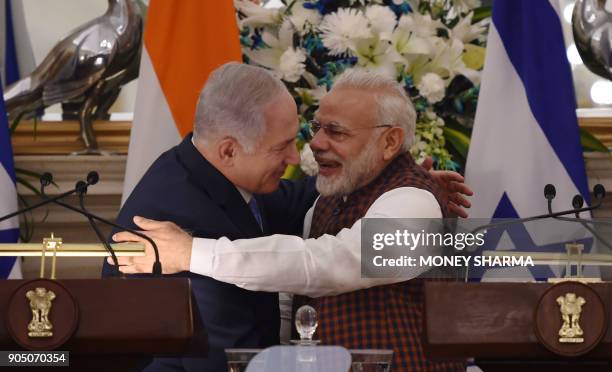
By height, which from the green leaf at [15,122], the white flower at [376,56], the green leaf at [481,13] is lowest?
the green leaf at [15,122]

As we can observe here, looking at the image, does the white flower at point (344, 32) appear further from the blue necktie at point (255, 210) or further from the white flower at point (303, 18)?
the blue necktie at point (255, 210)

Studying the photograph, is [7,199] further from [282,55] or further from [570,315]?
[570,315]

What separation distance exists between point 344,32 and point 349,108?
0.44 metres

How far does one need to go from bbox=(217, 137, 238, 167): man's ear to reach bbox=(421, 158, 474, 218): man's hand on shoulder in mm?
595

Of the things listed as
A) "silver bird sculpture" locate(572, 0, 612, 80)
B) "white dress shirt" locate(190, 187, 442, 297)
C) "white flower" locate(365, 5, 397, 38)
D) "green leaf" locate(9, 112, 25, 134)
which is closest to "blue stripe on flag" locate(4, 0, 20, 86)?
"green leaf" locate(9, 112, 25, 134)

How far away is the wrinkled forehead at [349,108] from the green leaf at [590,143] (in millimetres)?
1012

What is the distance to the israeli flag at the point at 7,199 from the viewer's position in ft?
14.0

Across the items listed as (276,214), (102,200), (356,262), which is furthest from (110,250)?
(102,200)

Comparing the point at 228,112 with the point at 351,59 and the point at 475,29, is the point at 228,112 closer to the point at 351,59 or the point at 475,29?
the point at 351,59

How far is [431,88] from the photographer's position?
415 centimetres

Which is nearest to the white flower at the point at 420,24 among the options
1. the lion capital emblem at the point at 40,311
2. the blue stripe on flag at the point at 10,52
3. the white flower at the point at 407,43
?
the white flower at the point at 407,43

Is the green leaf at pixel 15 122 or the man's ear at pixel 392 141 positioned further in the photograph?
the green leaf at pixel 15 122

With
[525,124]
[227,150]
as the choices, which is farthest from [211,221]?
[525,124]

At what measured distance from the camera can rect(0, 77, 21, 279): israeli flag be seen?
14.0 feet
